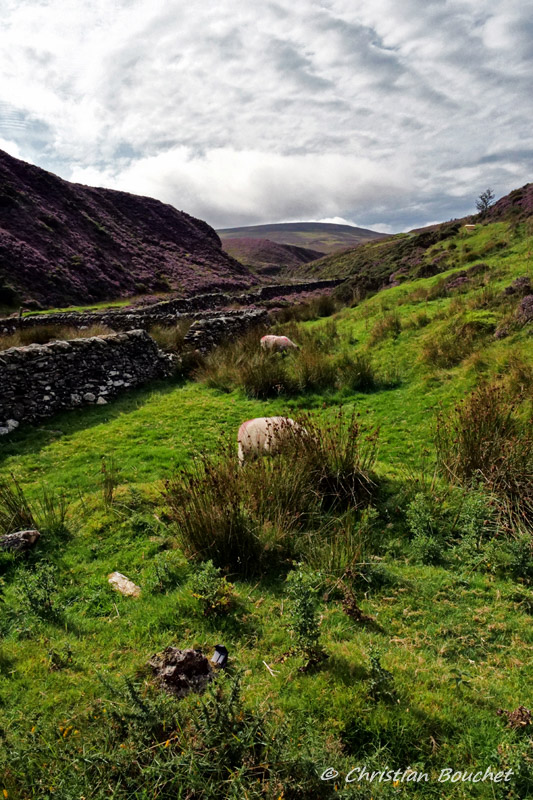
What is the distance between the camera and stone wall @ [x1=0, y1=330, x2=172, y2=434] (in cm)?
784

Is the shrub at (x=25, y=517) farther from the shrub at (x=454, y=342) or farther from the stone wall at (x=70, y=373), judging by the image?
the shrub at (x=454, y=342)

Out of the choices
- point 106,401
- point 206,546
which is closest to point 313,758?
point 206,546

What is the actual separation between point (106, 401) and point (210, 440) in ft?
12.3

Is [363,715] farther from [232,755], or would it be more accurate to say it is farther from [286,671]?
[232,755]

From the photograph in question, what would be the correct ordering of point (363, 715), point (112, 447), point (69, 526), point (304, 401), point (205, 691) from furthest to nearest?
point (304, 401) < point (112, 447) < point (69, 526) < point (205, 691) < point (363, 715)

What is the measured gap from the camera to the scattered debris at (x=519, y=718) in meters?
2.10

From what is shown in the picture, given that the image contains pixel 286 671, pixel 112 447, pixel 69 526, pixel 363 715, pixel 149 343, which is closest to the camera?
pixel 363 715

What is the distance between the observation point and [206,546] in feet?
12.3

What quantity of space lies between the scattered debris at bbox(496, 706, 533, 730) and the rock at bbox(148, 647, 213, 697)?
1.76 m

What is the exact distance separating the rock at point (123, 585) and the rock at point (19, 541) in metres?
1.07

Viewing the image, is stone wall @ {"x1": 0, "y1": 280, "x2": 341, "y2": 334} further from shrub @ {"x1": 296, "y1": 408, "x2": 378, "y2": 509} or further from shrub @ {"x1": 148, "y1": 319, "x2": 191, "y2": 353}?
shrub @ {"x1": 296, "y1": 408, "x2": 378, "y2": 509}

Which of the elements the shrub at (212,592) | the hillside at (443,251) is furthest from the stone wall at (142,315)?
the shrub at (212,592)

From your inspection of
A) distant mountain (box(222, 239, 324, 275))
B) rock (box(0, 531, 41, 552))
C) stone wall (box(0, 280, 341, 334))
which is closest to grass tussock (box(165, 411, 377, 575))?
rock (box(0, 531, 41, 552))

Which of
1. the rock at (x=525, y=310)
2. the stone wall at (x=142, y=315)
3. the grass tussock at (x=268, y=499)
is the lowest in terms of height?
the grass tussock at (x=268, y=499)
